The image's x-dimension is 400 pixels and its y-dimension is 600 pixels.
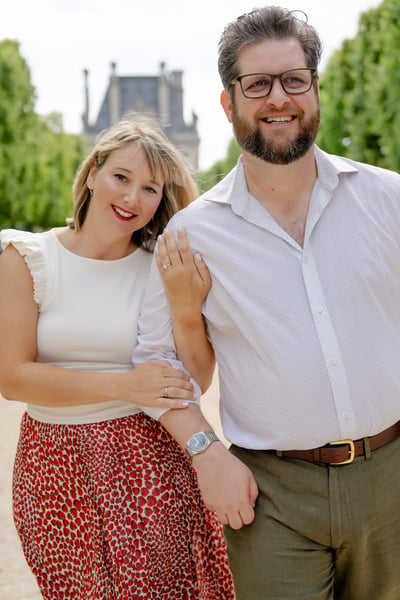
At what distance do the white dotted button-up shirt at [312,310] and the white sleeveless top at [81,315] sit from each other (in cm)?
39

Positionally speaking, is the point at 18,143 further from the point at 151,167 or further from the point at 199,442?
the point at 199,442

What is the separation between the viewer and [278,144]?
2242mm

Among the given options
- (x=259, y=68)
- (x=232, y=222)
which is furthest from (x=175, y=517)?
(x=259, y=68)

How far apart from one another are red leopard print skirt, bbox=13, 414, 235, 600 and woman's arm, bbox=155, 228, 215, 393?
1.05ft

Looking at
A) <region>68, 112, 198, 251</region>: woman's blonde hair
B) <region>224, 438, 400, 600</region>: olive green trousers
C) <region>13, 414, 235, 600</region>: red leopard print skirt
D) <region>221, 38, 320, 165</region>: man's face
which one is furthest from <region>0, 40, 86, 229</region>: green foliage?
<region>224, 438, 400, 600</region>: olive green trousers

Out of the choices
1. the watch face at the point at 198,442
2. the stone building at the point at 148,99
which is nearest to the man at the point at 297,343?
the watch face at the point at 198,442

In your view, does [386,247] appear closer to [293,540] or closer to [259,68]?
[259,68]

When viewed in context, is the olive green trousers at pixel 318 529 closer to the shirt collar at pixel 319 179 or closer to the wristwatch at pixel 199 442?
the wristwatch at pixel 199 442

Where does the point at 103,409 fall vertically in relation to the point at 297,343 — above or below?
below

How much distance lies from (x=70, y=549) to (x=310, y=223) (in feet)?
4.18

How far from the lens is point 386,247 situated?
226 centimetres

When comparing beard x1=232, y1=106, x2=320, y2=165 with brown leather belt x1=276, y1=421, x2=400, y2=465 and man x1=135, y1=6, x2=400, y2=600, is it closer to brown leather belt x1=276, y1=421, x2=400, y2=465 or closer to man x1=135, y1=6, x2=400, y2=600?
man x1=135, y1=6, x2=400, y2=600

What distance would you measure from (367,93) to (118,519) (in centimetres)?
1603

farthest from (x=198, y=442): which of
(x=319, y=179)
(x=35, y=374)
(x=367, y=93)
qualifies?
(x=367, y=93)
